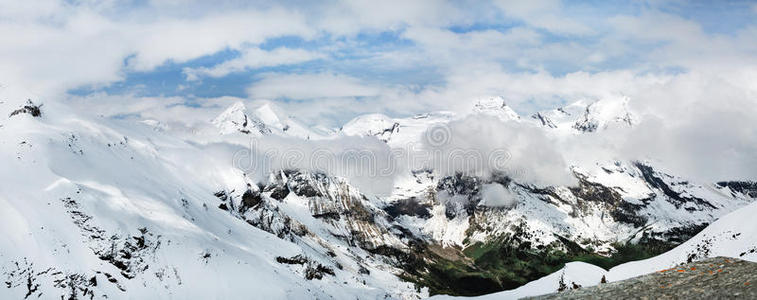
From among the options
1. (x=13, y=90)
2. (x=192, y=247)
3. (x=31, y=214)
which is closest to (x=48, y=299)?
(x=31, y=214)

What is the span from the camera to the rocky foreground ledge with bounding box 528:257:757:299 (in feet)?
71.5

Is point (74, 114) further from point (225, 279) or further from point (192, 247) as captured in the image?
point (225, 279)

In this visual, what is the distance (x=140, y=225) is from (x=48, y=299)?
37.0 m

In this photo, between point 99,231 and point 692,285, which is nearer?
point 692,285

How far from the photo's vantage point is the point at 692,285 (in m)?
23.5

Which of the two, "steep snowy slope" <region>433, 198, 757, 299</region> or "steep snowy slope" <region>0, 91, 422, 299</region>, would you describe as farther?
"steep snowy slope" <region>0, 91, 422, 299</region>

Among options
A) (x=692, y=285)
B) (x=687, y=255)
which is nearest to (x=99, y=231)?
(x=687, y=255)

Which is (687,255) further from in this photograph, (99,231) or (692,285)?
(99,231)

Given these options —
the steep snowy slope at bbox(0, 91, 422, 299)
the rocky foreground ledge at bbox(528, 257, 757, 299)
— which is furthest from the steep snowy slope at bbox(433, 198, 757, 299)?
the steep snowy slope at bbox(0, 91, 422, 299)

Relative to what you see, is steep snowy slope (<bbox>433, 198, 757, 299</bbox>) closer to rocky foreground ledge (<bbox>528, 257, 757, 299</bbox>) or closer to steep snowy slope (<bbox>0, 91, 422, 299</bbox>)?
rocky foreground ledge (<bbox>528, 257, 757, 299</bbox>)

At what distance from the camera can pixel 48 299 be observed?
83.4 m

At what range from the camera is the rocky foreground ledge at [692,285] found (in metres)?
21.8

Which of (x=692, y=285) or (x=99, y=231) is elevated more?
(x=692, y=285)

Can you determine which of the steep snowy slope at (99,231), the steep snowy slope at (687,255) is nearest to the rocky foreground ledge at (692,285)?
the steep snowy slope at (687,255)
